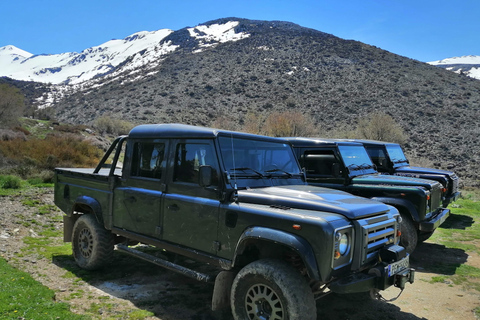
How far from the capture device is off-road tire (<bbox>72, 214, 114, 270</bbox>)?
5648 mm

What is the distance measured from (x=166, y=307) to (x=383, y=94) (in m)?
49.4

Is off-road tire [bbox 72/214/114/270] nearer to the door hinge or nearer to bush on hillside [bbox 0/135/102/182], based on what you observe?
the door hinge

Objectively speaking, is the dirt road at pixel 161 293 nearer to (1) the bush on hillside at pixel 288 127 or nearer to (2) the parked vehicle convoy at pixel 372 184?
(2) the parked vehicle convoy at pixel 372 184

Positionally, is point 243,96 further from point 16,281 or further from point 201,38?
point 16,281

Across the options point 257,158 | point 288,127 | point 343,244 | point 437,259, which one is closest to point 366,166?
point 437,259

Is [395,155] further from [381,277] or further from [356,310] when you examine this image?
[381,277]

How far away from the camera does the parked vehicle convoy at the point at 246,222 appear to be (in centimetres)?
347

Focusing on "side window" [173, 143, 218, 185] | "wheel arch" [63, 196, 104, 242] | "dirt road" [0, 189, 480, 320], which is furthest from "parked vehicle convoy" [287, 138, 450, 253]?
"wheel arch" [63, 196, 104, 242]

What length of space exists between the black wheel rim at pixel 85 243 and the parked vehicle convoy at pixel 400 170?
7047 mm

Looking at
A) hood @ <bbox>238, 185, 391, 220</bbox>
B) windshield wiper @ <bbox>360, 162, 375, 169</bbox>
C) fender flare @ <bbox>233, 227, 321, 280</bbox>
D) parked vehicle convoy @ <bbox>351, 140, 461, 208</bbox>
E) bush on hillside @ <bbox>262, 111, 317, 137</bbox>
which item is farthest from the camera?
bush on hillside @ <bbox>262, 111, 317, 137</bbox>

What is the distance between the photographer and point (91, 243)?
5801 millimetres

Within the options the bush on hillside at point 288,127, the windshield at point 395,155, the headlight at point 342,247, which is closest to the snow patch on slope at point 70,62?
→ the bush on hillside at point 288,127

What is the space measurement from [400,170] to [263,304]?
309 inches

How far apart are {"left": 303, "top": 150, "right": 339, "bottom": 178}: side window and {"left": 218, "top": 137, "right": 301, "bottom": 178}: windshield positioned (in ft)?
9.35
